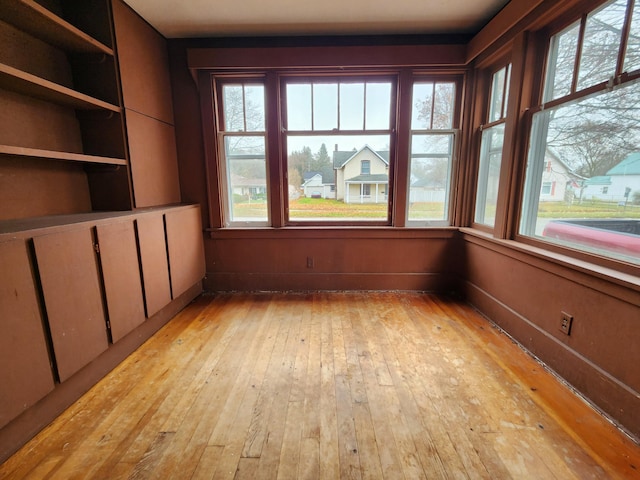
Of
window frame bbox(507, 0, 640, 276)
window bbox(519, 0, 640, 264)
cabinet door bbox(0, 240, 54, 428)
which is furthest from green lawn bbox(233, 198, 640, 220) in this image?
cabinet door bbox(0, 240, 54, 428)

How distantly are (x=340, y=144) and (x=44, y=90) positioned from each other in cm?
237

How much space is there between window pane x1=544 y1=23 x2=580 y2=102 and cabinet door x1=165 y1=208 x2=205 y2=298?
10.4 feet

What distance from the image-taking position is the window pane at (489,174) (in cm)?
258

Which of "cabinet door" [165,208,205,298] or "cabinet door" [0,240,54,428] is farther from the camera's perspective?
"cabinet door" [165,208,205,298]

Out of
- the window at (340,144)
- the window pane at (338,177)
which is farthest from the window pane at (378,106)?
the window pane at (338,177)

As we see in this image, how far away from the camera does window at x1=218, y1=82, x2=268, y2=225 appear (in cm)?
300

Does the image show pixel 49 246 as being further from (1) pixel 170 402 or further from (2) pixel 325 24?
(2) pixel 325 24

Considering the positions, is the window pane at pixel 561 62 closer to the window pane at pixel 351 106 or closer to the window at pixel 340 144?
the window at pixel 340 144

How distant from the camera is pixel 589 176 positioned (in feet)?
5.72

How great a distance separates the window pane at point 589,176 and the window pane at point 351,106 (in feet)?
5.16

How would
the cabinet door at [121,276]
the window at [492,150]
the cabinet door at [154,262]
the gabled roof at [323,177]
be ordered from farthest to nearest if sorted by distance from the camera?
the gabled roof at [323,177] → the window at [492,150] → the cabinet door at [154,262] → the cabinet door at [121,276]

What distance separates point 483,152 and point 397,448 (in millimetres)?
2725

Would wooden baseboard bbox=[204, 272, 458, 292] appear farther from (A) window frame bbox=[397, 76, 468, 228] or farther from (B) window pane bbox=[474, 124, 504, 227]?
(B) window pane bbox=[474, 124, 504, 227]

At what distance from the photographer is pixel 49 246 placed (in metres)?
1.41
